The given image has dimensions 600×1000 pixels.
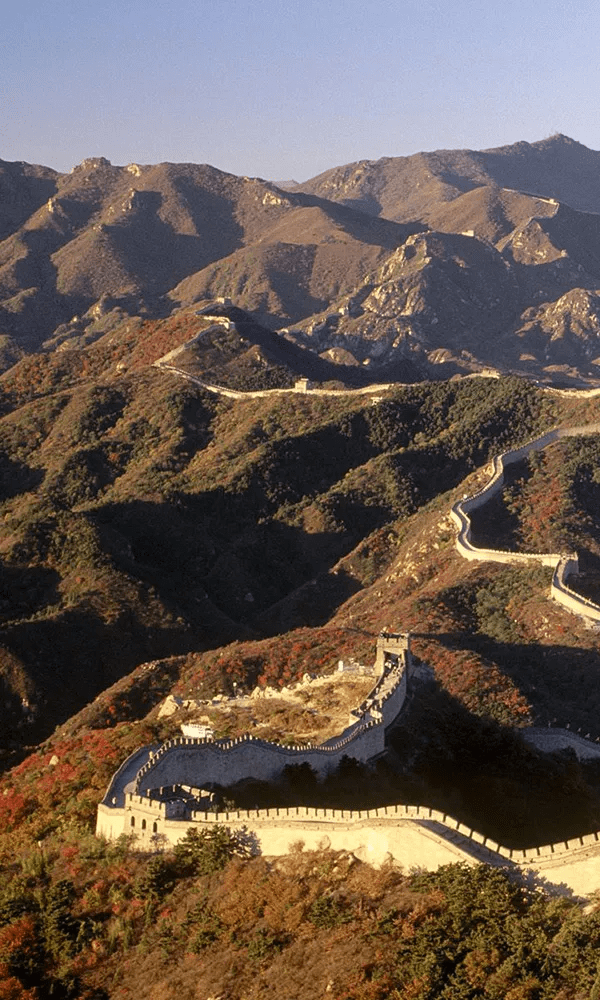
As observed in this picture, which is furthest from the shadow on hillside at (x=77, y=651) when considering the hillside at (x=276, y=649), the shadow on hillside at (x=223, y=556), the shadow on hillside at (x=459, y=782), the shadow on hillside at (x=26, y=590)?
the shadow on hillside at (x=459, y=782)

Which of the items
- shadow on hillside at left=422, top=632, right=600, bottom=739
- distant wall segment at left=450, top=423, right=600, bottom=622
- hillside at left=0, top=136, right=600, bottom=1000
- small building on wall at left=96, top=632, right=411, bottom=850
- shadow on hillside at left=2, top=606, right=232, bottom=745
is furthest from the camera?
shadow on hillside at left=2, top=606, right=232, bottom=745

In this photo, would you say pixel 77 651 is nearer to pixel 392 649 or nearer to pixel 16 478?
pixel 392 649

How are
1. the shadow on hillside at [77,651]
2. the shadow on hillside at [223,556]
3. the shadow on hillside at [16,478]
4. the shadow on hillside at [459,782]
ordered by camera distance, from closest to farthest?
the shadow on hillside at [459,782] < the shadow on hillside at [77,651] < the shadow on hillside at [223,556] < the shadow on hillside at [16,478]

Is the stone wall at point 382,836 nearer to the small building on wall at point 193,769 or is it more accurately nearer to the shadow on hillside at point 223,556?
the small building on wall at point 193,769

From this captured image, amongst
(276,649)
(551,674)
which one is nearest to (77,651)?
(276,649)

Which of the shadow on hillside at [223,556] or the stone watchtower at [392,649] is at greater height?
the stone watchtower at [392,649]

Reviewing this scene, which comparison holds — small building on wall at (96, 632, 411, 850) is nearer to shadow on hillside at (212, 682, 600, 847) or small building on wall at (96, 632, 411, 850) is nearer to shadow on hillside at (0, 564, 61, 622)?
shadow on hillside at (212, 682, 600, 847)

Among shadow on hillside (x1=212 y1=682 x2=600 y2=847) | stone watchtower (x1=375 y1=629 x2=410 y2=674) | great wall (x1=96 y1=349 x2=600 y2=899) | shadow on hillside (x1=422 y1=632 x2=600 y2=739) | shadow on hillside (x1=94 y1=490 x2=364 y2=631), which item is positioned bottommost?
shadow on hillside (x1=94 y1=490 x2=364 y2=631)

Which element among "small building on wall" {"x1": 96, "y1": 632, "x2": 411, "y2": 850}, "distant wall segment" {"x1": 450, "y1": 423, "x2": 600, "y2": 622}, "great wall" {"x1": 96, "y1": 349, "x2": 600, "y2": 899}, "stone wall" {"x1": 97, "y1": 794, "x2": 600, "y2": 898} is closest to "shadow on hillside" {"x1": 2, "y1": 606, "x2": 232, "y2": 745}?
"distant wall segment" {"x1": 450, "y1": 423, "x2": 600, "y2": 622}

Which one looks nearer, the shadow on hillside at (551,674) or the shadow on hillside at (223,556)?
the shadow on hillside at (551,674)
